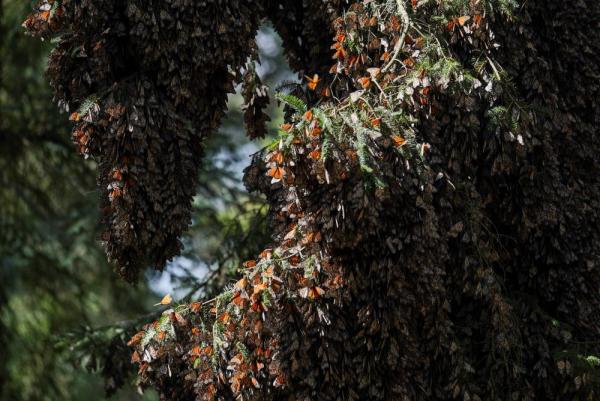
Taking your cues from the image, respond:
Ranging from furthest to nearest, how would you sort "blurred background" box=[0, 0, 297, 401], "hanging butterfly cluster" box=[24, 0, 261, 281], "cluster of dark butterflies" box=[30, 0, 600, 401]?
"blurred background" box=[0, 0, 297, 401]
"hanging butterfly cluster" box=[24, 0, 261, 281]
"cluster of dark butterflies" box=[30, 0, 600, 401]

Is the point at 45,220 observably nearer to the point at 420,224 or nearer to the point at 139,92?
the point at 139,92

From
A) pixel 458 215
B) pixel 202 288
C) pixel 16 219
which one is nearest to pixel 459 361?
pixel 458 215

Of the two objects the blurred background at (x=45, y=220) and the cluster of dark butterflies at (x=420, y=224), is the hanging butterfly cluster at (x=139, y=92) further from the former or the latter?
the blurred background at (x=45, y=220)

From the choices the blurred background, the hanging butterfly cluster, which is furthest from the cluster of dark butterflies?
the blurred background

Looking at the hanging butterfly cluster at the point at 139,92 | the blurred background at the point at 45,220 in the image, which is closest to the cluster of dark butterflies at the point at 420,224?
the hanging butterfly cluster at the point at 139,92

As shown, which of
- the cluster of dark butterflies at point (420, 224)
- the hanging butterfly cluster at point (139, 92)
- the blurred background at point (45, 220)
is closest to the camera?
the cluster of dark butterflies at point (420, 224)

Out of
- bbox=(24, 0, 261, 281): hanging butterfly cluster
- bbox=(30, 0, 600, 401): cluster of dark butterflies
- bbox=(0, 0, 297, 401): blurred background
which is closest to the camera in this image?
bbox=(30, 0, 600, 401): cluster of dark butterflies

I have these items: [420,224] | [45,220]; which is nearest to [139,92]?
[420,224]

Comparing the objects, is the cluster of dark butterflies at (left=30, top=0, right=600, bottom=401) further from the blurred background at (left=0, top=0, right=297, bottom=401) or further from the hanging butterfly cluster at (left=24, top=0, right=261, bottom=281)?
the blurred background at (left=0, top=0, right=297, bottom=401)

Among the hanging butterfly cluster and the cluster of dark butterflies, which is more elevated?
the hanging butterfly cluster
